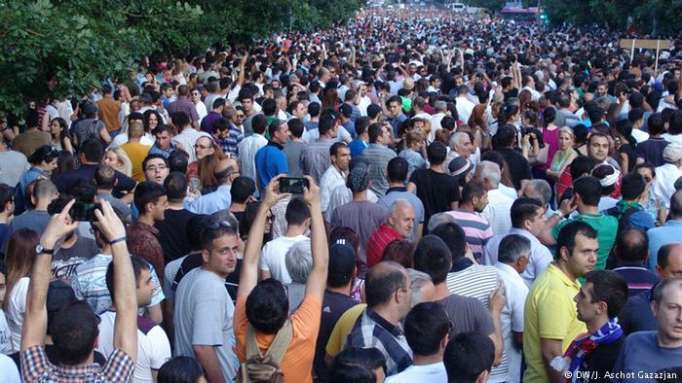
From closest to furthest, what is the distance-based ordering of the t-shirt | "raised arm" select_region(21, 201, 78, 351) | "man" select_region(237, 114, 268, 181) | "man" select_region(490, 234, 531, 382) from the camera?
1. "raised arm" select_region(21, 201, 78, 351)
2. the t-shirt
3. "man" select_region(490, 234, 531, 382)
4. "man" select_region(237, 114, 268, 181)

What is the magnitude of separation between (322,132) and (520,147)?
2.29 metres

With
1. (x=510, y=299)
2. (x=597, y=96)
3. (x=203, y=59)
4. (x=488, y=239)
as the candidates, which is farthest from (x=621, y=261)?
(x=203, y=59)

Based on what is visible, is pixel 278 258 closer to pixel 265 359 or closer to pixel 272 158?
pixel 265 359

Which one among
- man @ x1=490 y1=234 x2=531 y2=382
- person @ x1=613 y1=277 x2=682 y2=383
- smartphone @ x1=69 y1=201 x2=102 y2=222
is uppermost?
smartphone @ x1=69 y1=201 x2=102 y2=222

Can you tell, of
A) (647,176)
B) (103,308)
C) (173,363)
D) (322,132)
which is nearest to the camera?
(173,363)

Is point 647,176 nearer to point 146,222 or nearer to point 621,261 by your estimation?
point 621,261

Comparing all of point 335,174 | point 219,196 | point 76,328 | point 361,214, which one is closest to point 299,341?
point 76,328

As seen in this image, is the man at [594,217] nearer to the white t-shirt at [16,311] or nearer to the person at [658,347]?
the person at [658,347]

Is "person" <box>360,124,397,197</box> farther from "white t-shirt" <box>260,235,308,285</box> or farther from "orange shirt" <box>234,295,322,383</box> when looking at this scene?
"orange shirt" <box>234,295,322,383</box>

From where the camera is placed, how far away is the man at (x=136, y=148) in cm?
1099

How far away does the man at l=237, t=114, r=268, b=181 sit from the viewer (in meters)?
11.6

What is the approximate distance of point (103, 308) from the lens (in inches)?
229

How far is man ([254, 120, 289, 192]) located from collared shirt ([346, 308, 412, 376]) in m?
5.80

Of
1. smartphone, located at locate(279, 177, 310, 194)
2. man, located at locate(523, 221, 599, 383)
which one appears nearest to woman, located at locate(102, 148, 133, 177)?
smartphone, located at locate(279, 177, 310, 194)
